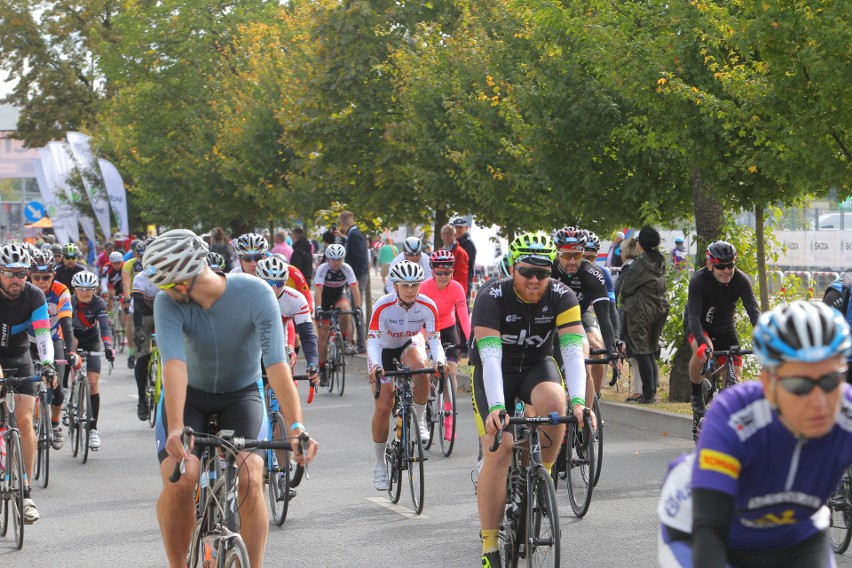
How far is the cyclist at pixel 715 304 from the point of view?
1070 centimetres

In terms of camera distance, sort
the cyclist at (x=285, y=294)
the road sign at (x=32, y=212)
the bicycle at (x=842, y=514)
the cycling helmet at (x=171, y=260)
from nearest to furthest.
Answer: the cycling helmet at (x=171, y=260) → the bicycle at (x=842, y=514) → the cyclist at (x=285, y=294) → the road sign at (x=32, y=212)

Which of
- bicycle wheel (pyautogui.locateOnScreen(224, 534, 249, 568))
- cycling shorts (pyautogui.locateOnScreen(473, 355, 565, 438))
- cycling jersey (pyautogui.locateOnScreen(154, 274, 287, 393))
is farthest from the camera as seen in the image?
cycling shorts (pyautogui.locateOnScreen(473, 355, 565, 438))

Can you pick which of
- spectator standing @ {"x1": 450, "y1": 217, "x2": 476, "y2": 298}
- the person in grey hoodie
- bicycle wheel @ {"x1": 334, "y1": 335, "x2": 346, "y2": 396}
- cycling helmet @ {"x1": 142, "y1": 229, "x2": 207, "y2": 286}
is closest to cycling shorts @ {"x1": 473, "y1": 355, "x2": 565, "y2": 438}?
cycling helmet @ {"x1": 142, "y1": 229, "x2": 207, "y2": 286}

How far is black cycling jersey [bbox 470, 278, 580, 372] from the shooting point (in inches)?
287

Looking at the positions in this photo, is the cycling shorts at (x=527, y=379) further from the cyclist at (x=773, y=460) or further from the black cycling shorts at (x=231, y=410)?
the cyclist at (x=773, y=460)

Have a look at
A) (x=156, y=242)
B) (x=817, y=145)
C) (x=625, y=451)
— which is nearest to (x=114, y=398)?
(x=625, y=451)

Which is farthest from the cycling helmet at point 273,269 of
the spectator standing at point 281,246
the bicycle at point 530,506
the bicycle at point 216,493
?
the spectator standing at point 281,246

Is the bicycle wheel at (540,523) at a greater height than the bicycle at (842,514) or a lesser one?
greater

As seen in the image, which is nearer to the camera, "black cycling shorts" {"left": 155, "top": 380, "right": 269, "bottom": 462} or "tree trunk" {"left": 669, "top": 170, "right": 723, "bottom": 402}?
"black cycling shorts" {"left": 155, "top": 380, "right": 269, "bottom": 462}

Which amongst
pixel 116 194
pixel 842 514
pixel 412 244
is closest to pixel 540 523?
pixel 842 514

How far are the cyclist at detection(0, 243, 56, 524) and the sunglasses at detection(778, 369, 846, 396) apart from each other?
24.2ft

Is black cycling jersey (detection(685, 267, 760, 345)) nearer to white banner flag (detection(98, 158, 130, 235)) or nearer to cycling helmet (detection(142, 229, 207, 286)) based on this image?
cycling helmet (detection(142, 229, 207, 286))

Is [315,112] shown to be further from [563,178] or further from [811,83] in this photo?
[811,83]

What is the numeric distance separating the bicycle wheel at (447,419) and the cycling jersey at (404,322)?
54.1 inches
